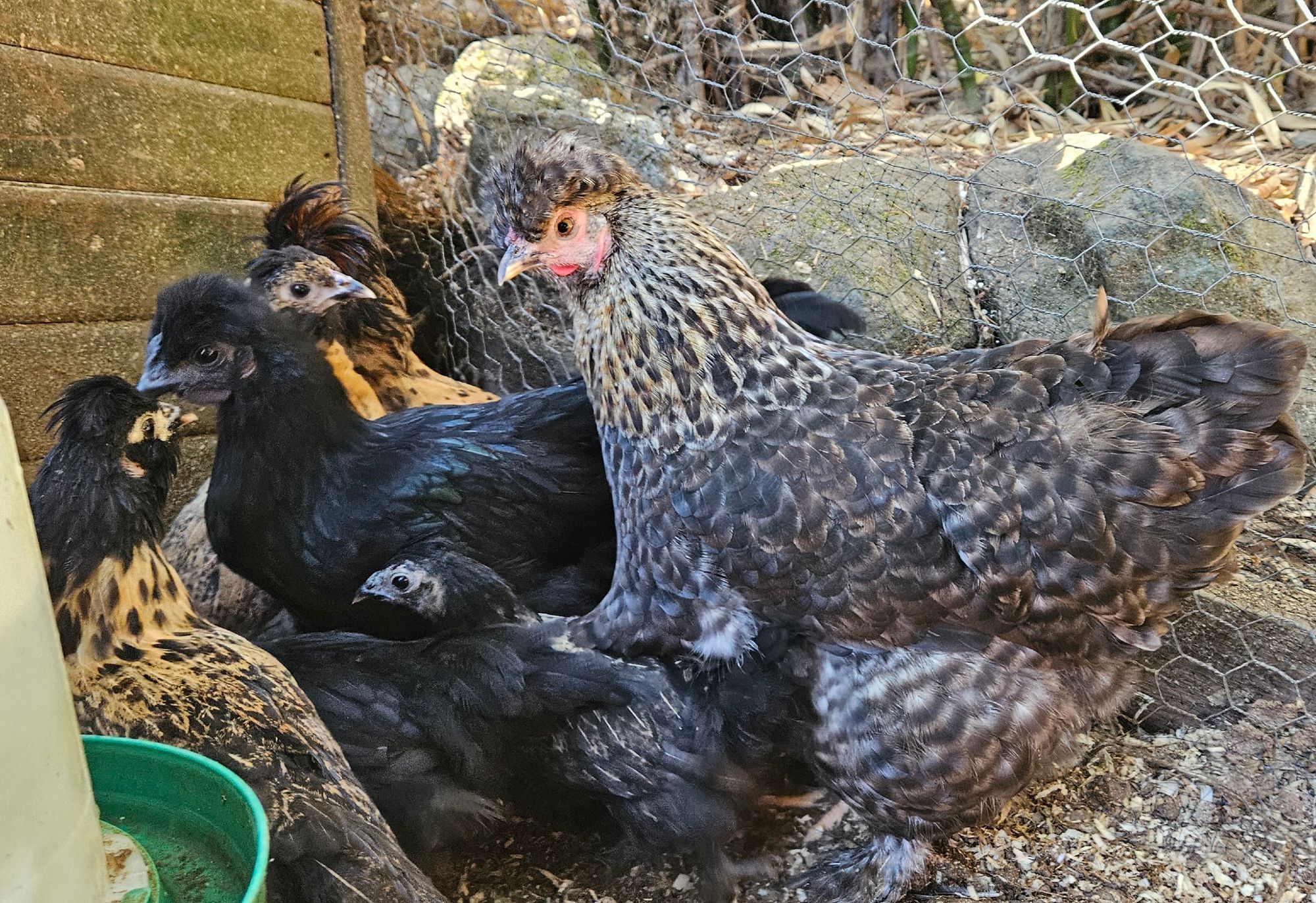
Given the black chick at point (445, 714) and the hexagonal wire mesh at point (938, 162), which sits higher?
the hexagonal wire mesh at point (938, 162)

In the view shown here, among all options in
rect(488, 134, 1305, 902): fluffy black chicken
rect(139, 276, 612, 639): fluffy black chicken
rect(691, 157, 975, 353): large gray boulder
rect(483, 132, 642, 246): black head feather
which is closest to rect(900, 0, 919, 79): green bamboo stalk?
rect(691, 157, 975, 353): large gray boulder

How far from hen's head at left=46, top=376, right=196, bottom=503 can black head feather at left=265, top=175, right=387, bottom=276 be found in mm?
716

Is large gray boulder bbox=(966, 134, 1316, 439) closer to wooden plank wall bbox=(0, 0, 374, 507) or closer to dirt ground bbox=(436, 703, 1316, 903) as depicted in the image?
dirt ground bbox=(436, 703, 1316, 903)

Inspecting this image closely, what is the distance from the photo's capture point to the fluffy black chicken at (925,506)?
4.20ft

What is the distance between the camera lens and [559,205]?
149cm

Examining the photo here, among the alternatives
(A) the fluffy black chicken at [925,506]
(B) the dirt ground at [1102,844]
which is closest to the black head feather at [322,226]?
(A) the fluffy black chicken at [925,506]

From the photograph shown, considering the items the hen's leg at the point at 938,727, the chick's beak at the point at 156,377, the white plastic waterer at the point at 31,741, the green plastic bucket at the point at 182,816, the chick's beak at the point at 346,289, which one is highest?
the chick's beak at the point at 346,289

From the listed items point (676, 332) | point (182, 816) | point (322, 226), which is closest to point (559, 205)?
point (676, 332)

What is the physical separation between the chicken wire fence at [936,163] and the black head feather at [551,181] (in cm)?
82

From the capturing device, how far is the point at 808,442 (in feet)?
4.53

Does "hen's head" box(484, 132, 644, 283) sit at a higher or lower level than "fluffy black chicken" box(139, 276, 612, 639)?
higher

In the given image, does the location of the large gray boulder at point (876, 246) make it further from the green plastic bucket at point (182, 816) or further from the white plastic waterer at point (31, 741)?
the white plastic waterer at point (31, 741)

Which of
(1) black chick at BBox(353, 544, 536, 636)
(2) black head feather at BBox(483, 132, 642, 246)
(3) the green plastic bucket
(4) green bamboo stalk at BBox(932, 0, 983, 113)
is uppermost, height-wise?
(4) green bamboo stalk at BBox(932, 0, 983, 113)

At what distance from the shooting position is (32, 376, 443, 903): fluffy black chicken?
42.5 inches
